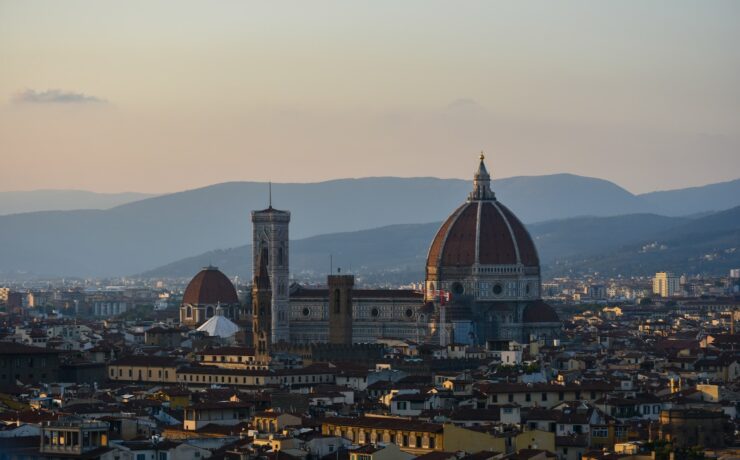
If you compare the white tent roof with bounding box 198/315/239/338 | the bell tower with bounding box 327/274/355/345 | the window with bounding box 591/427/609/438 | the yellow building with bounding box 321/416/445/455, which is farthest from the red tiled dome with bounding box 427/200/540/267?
the window with bounding box 591/427/609/438

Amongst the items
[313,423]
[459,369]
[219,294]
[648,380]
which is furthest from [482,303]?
[313,423]

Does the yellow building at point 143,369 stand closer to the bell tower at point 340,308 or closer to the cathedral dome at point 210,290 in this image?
the bell tower at point 340,308

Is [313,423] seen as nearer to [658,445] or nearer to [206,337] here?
[658,445]

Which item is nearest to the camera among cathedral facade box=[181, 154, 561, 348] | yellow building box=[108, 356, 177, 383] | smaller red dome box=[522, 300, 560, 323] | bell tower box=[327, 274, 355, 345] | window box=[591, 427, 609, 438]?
window box=[591, 427, 609, 438]

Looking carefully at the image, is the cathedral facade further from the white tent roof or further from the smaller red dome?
the white tent roof

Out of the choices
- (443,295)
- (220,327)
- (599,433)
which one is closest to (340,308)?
(443,295)

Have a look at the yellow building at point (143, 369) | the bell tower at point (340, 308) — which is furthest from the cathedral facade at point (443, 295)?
the yellow building at point (143, 369)
